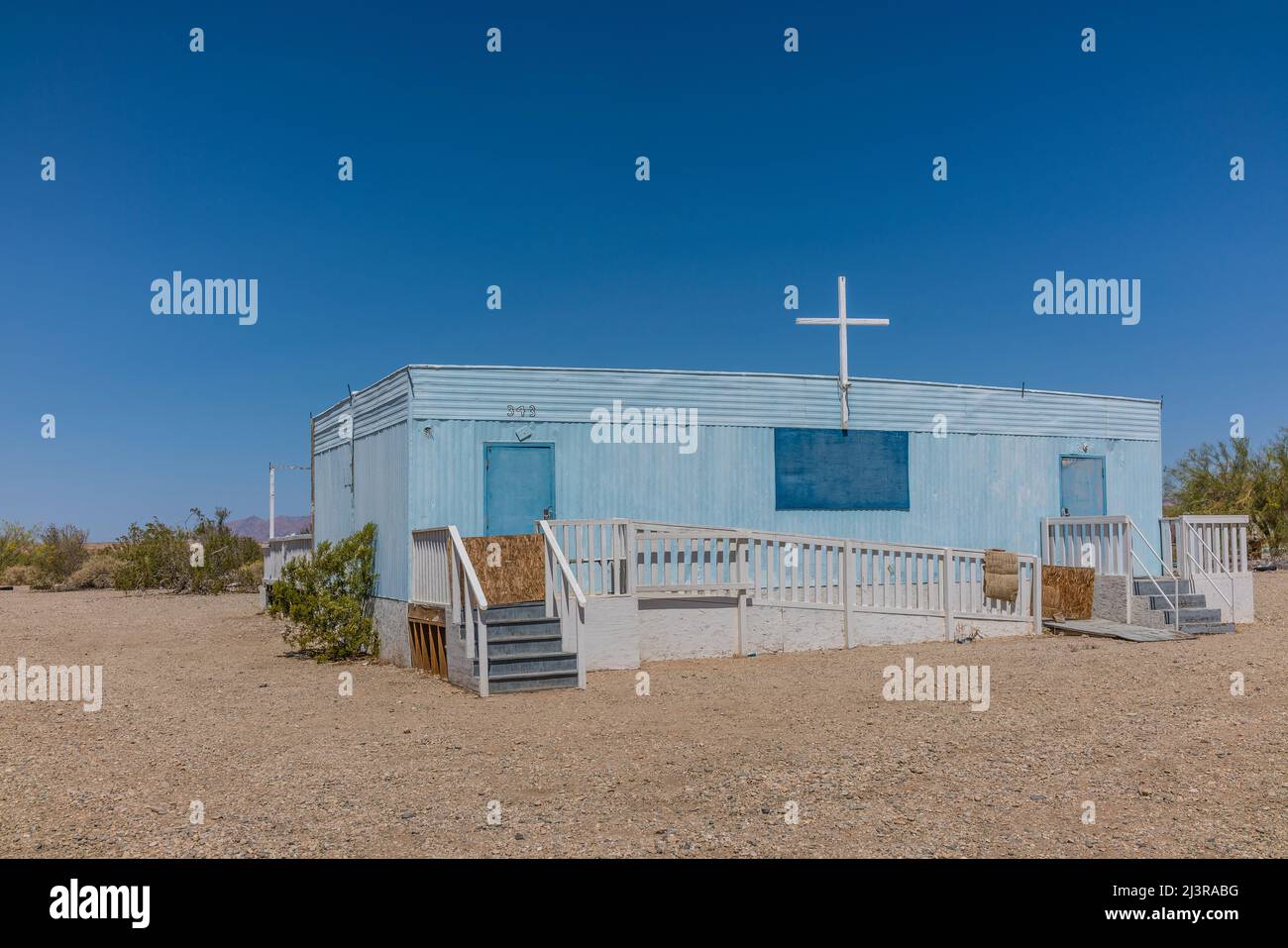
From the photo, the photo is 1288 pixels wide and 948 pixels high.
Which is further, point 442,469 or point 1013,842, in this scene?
point 442,469

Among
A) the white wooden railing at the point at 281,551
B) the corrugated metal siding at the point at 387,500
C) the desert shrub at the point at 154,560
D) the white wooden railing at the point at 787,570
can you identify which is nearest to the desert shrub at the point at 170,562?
the desert shrub at the point at 154,560

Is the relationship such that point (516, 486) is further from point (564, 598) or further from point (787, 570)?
point (787, 570)

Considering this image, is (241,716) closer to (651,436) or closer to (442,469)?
(442,469)

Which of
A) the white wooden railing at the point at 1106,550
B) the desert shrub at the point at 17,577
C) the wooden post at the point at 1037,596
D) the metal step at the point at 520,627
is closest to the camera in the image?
the metal step at the point at 520,627

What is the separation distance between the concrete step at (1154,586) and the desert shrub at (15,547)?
36.2 metres

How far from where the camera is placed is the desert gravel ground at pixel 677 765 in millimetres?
5480

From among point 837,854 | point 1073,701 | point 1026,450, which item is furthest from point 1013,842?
point 1026,450

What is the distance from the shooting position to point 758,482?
603 inches

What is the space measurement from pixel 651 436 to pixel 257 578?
2037cm

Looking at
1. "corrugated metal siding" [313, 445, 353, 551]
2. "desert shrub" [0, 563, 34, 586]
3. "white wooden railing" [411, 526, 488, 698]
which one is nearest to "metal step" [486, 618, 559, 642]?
"white wooden railing" [411, 526, 488, 698]

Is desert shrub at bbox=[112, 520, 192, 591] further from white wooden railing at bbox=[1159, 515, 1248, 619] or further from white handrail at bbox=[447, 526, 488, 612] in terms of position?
white wooden railing at bbox=[1159, 515, 1248, 619]

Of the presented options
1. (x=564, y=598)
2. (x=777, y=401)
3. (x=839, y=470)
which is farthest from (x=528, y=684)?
(x=839, y=470)

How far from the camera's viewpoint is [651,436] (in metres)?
14.6

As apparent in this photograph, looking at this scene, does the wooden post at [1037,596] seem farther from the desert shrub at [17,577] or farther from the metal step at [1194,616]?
the desert shrub at [17,577]
